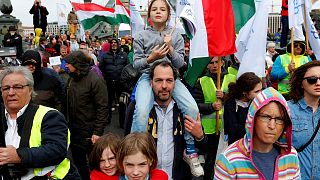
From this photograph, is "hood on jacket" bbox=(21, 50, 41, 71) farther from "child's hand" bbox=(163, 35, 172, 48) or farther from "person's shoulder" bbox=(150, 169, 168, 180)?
"person's shoulder" bbox=(150, 169, 168, 180)

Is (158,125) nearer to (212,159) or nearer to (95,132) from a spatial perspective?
(95,132)

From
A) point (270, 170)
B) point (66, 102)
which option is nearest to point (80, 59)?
point (66, 102)

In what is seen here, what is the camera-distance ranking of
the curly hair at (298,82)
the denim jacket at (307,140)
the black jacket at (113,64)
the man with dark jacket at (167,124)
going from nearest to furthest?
1. the denim jacket at (307,140)
2. the man with dark jacket at (167,124)
3. the curly hair at (298,82)
4. the black jacket at (113,64)

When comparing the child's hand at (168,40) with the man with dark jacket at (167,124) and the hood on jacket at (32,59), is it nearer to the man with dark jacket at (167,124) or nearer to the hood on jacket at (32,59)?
the man with dark jacket at (167,124)

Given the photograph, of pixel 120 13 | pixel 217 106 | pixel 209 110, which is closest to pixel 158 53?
pixel 217 106

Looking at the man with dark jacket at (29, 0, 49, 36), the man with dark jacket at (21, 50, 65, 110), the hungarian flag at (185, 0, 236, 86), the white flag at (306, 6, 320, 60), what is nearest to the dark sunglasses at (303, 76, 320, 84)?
the hungarian flag at (185, 0, 236, 86)

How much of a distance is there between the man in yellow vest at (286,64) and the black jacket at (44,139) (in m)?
4.04

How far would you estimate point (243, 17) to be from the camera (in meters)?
5.03

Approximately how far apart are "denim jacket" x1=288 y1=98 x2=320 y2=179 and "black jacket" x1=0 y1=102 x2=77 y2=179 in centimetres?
166

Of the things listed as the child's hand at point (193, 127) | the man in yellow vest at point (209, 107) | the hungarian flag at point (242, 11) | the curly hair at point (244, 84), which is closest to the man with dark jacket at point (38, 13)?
the man in yellow vest at point (209, 107)

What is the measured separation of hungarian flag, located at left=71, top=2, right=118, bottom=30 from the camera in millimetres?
9289

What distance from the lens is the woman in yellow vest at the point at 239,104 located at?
4520 mm

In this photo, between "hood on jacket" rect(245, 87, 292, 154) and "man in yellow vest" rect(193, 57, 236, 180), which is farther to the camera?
Answer: "man in yellow vest" rect(193, 57, 236, 180)

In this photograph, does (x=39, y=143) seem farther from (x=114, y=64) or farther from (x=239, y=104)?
(x=114, y=64)
